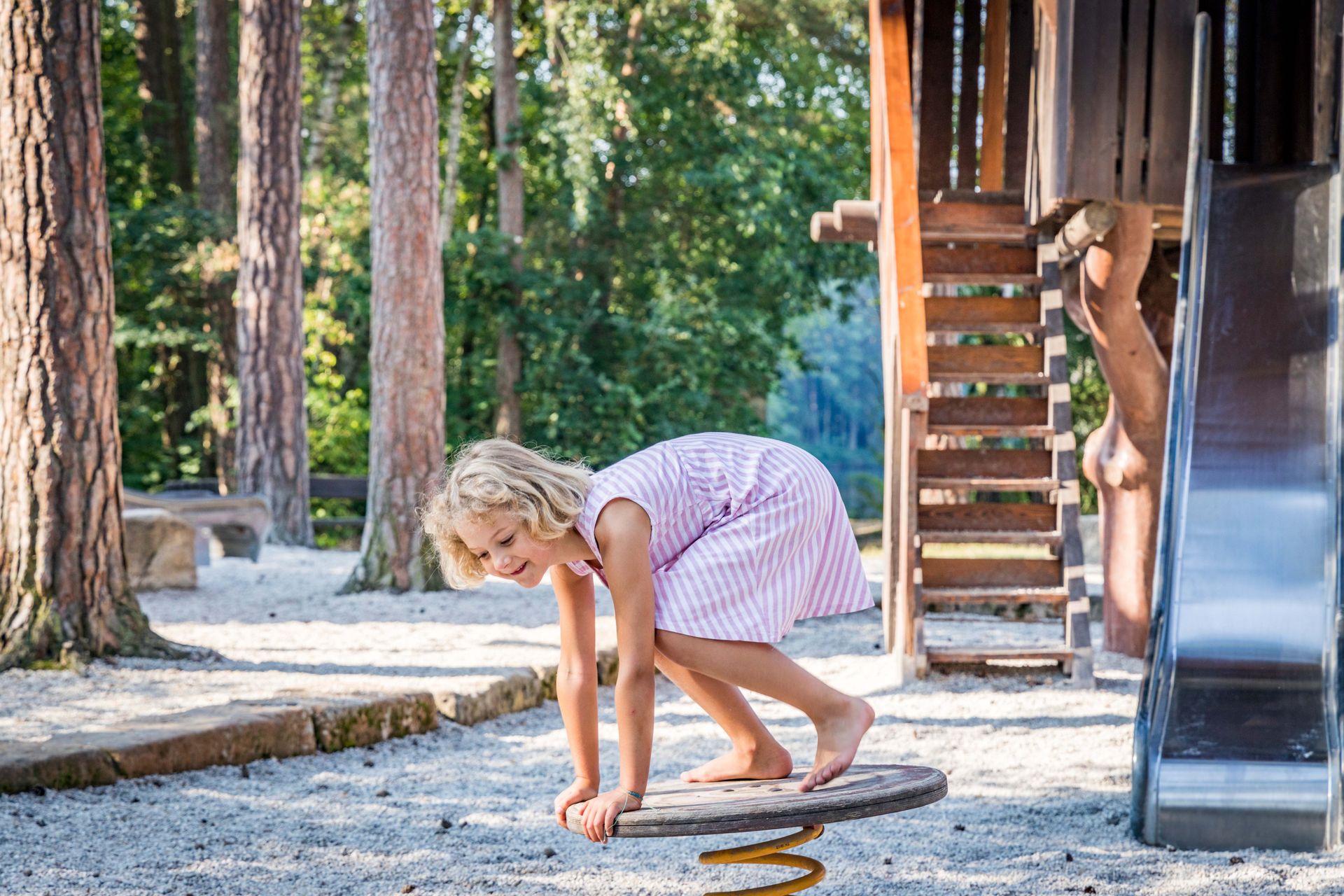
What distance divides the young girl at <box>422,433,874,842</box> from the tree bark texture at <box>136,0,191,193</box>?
57.7 feet

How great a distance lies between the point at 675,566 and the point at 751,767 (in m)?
0.53

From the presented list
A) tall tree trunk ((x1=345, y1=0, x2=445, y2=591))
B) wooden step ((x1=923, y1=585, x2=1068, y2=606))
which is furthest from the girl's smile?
tall tree trunk ((x1=345, y1=0, x2=445, y2=591))

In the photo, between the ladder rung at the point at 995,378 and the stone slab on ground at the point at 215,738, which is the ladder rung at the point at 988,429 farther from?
the stone slab on ground at the point at 215,738

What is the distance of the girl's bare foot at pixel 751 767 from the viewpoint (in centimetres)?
282

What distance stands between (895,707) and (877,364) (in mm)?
21626

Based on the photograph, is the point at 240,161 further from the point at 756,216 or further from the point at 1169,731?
the point at 1169,731

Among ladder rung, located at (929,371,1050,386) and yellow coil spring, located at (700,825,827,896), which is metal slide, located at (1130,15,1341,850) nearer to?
yellow coil spring, located at (700,825,827,896)

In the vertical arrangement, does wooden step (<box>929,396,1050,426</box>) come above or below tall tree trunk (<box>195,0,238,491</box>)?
below

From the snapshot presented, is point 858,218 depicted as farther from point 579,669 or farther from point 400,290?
point 579,669

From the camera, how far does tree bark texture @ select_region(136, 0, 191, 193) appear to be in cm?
1814

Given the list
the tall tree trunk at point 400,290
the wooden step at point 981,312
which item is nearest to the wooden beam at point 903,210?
the wooden step at point 981,312

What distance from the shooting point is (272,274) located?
11734 mm

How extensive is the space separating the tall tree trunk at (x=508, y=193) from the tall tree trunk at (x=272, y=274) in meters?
3.68

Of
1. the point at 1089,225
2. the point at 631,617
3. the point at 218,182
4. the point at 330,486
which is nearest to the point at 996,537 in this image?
the point at 1089,225
